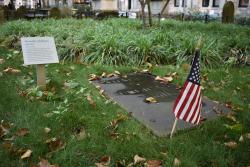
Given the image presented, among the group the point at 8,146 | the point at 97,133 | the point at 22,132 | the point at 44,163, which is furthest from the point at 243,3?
the point at 44,163

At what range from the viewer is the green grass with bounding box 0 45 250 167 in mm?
3658

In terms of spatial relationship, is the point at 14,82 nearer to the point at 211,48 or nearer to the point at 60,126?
the point at 60,126

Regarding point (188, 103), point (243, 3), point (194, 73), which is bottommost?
point (188, 103)

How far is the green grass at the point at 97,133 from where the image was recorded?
12.0 feet

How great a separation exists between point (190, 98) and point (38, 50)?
284 cm

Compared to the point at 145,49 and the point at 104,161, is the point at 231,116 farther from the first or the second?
the point at 145,49

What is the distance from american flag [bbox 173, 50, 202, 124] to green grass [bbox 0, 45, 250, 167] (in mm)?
332

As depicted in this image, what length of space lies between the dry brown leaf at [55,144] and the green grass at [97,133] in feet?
0.20

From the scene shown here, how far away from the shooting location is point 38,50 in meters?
5.48

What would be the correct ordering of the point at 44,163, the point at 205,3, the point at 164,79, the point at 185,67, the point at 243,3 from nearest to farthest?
the point at 44,163
the point at 164,79
the point at 185,67
the point at 243,3
the point at 205,3

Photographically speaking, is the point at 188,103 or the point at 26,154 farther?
the point at 188,103

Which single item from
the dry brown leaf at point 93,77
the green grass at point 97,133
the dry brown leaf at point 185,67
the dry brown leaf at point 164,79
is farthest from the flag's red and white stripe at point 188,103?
the dry brown leaf at point 185,67

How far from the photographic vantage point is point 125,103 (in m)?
5.24

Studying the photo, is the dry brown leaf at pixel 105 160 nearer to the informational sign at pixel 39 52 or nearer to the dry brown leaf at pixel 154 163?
the dry brown leaf at pixel 154 163
